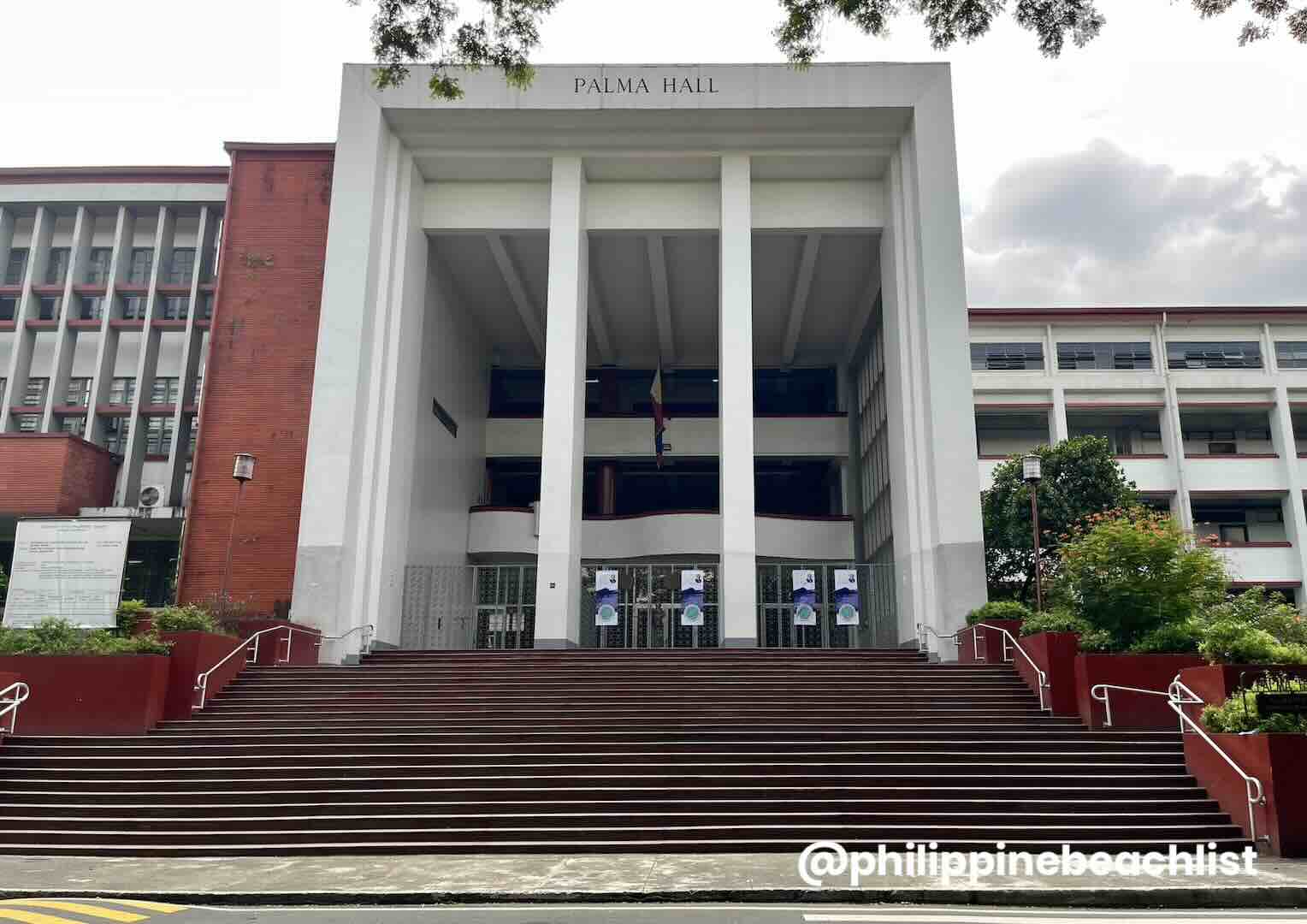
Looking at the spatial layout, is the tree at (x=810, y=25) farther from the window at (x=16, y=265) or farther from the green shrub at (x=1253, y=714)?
the window at (x=16, y=265)

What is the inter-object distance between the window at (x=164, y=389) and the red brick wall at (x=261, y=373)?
712cm

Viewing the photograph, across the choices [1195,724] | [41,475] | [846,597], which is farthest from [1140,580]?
[41,475]

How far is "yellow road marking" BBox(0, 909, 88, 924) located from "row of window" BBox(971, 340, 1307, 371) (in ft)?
103

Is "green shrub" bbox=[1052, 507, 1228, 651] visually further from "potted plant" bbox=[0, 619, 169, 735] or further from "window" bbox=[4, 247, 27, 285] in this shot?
"window" bbox=[4, 247, 27, 285]

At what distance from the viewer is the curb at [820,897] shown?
272 inches

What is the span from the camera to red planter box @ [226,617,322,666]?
1656 centimetres

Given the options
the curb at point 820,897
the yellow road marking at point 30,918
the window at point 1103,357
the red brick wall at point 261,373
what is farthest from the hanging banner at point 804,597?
the window at point 1103,357

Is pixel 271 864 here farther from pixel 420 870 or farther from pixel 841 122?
pixel 841 122

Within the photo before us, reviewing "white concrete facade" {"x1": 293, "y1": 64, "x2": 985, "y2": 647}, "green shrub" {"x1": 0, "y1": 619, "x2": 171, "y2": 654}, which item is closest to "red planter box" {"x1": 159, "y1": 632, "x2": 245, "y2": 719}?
"green shrub" {"x1": 0, "y1": 619, "x2": 171, "y2": 654}

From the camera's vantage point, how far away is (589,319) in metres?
27.6

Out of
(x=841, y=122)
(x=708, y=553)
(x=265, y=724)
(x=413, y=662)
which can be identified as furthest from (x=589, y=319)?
(x=265, y=724)

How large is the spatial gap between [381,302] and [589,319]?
312 inches

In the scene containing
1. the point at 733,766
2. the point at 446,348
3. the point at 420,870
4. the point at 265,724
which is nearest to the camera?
the point at 420,870

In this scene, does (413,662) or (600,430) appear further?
(600,430)
